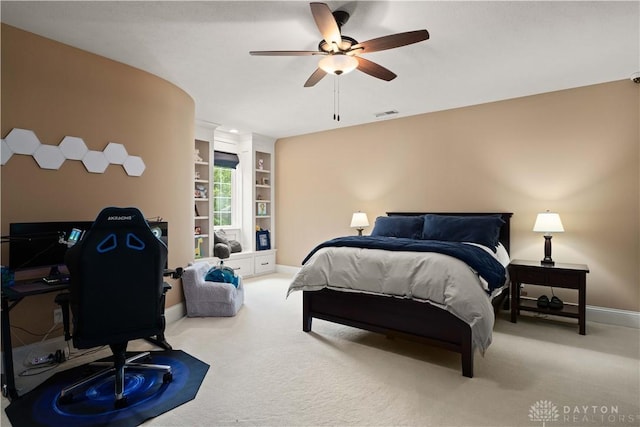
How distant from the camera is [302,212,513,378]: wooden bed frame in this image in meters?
2.46

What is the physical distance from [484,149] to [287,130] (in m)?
3.09

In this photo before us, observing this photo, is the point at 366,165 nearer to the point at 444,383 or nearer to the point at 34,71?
the point at 444,383

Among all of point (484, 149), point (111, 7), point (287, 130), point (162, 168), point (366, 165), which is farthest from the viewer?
point (287, 130)

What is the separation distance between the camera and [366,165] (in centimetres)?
533

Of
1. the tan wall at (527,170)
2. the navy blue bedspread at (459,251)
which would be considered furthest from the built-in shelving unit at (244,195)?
the navy blue bedspread at (459,251)

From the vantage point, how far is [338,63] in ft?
8.11

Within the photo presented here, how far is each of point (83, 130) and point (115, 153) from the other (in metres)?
0.30

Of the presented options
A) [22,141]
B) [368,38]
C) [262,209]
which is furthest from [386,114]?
[22,141]

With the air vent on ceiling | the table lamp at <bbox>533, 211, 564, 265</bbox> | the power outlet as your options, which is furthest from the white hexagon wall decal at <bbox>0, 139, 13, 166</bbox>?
the table lamp at <bbox>533, 211, 564, 265</bbox>

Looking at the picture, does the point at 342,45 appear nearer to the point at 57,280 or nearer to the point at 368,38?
the point at 368,38

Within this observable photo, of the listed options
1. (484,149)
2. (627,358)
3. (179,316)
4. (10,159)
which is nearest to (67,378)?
(179,316)

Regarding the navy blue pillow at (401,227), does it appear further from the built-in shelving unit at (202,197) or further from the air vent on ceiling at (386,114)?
the built-in shelving unit at (202,197)

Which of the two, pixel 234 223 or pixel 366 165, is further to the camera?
pixel 234 223

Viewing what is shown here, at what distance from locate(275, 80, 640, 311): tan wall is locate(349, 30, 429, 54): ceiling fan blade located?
2536 millimetres
